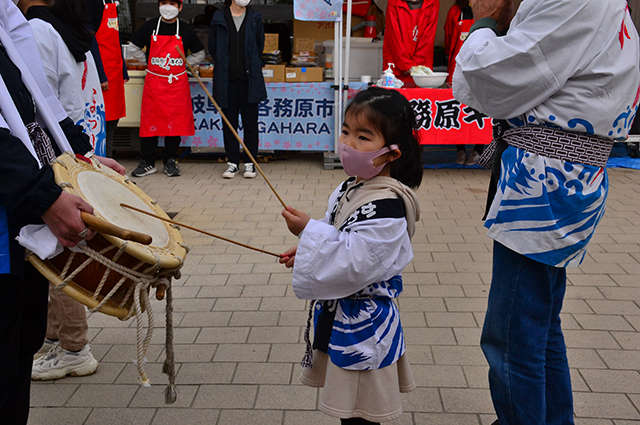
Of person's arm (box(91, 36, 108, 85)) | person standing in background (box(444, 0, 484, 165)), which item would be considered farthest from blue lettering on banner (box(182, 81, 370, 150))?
person's arm (box(91, 36, 108, 85))

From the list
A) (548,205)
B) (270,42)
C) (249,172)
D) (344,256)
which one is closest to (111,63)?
Answer: (249,172)

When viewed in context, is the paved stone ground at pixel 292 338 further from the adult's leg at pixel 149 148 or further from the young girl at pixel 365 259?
the adult's leg at pixel 149 148

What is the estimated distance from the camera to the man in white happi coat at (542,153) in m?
1.77

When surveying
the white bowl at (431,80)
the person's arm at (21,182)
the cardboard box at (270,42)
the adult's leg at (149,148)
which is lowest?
the adult's leg at (149,148)

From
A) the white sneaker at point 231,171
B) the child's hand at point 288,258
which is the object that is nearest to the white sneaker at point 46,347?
the child's hand at point 288,258

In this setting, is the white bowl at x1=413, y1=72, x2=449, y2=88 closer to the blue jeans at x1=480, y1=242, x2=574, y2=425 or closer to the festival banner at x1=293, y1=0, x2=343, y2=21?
the festival banner at x1=293, y1=0, x2=343, y2=21

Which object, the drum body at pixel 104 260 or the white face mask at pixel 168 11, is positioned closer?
the drum body at pixel 104 260

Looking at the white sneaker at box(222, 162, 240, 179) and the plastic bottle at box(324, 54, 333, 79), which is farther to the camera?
the plastic bottle at box(324, 54, 333, 79)

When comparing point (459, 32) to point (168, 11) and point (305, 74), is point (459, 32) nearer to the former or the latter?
point (305, 74)

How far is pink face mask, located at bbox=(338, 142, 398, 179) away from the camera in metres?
1.80

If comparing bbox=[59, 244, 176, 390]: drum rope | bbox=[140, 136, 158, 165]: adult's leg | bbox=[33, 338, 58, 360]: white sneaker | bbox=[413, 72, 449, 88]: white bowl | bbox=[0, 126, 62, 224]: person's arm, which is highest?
bbox=[0, 126, 62, 224]: person's arm

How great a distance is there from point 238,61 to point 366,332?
17.6 ft

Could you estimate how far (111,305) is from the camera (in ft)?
5.99

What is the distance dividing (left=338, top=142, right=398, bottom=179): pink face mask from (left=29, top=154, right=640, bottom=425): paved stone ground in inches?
46.8
